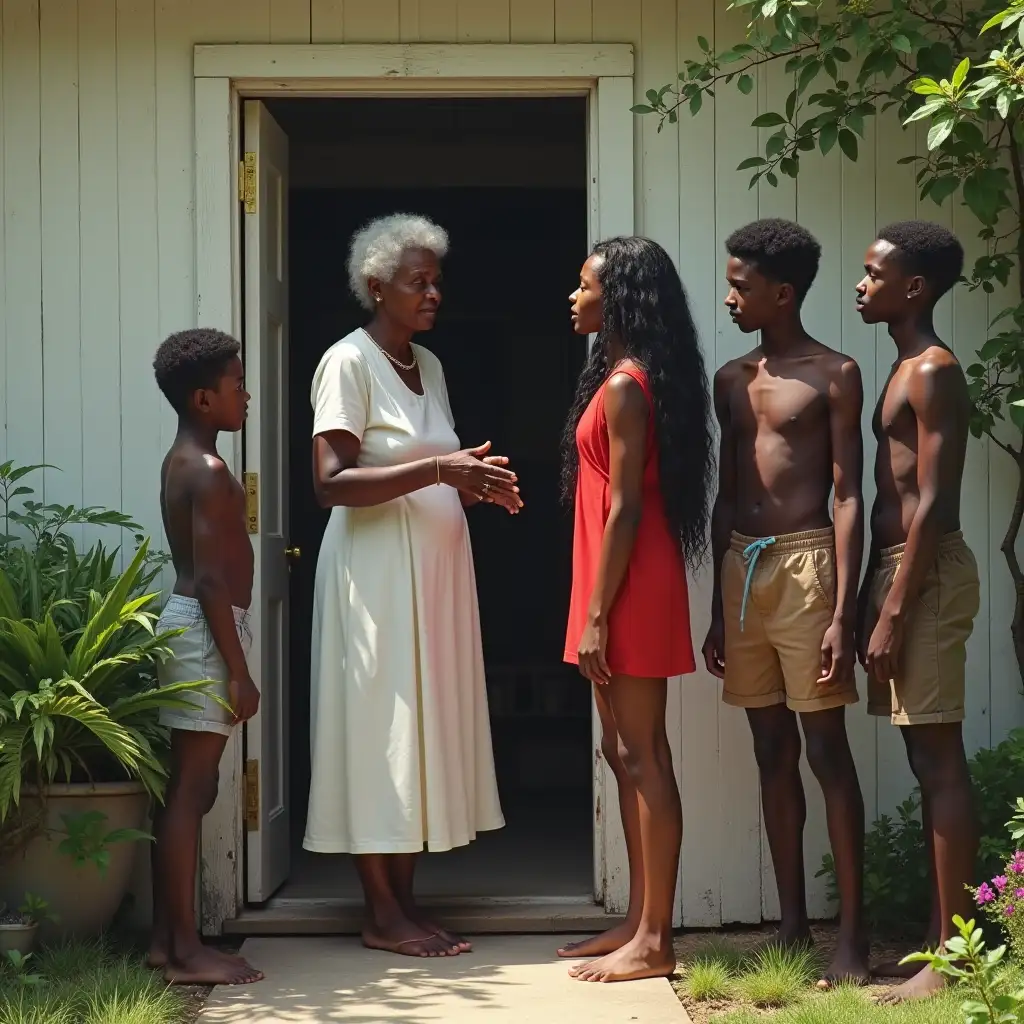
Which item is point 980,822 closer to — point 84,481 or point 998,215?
point 998,215

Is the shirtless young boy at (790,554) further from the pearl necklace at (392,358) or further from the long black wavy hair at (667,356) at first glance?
the pearl necklace at (392,358)

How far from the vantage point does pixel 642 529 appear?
414 centimetres

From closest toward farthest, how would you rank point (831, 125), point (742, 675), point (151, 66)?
point (742, 675) → point (831, 125) → point (151, 66)

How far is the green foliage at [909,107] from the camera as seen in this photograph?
444 cm

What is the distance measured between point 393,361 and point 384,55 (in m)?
1.01

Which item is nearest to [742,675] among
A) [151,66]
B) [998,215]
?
[998,215]

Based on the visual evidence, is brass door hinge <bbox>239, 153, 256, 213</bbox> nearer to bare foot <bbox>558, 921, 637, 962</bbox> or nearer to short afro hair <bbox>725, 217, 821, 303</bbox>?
short afro hair <bbox>725, 217, 821, 303</bbox>

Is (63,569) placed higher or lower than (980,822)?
higher

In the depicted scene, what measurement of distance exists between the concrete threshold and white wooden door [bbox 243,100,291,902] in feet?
0.44

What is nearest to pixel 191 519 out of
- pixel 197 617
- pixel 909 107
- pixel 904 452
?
pixel 197 617

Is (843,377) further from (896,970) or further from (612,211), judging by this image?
(896,970)

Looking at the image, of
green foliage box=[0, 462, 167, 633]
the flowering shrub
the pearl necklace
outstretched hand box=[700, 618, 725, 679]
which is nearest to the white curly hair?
the pearl necklace

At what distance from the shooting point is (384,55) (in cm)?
479

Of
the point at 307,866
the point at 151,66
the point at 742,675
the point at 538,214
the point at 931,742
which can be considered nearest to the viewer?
the point at 931,742
